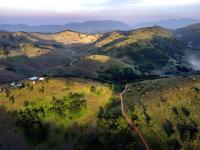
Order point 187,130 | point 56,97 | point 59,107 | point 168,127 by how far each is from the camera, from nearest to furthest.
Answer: point 187,130 < point 168,127 < point 59,107 < point 56,97

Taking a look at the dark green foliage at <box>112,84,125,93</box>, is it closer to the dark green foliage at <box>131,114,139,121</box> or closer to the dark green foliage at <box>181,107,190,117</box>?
the dark green foliage at <box>131,114,139,121</box>

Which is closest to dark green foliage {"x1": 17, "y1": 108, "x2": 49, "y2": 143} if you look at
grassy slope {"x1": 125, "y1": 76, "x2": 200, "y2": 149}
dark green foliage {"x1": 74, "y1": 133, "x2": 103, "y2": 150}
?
dark green foliage {"x1": 74, "y1": 133, "x2": 103, "y2": 150}

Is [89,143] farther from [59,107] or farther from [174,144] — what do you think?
[174,144]

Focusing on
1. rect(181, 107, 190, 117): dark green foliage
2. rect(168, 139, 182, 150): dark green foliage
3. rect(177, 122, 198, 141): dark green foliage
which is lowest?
rect(168, 139, 182, 150): dark green foliage

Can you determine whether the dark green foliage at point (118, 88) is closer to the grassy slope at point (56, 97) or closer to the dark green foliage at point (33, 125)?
the grassy slope at point (56, 97)

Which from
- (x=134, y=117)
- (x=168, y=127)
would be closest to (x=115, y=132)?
(x=134, y=117)

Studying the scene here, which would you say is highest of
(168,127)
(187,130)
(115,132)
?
(187,130)

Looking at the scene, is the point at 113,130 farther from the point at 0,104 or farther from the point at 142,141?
the point at 0,104

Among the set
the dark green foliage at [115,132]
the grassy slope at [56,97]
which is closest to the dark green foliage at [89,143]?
the dark green foliage at [115,132]
